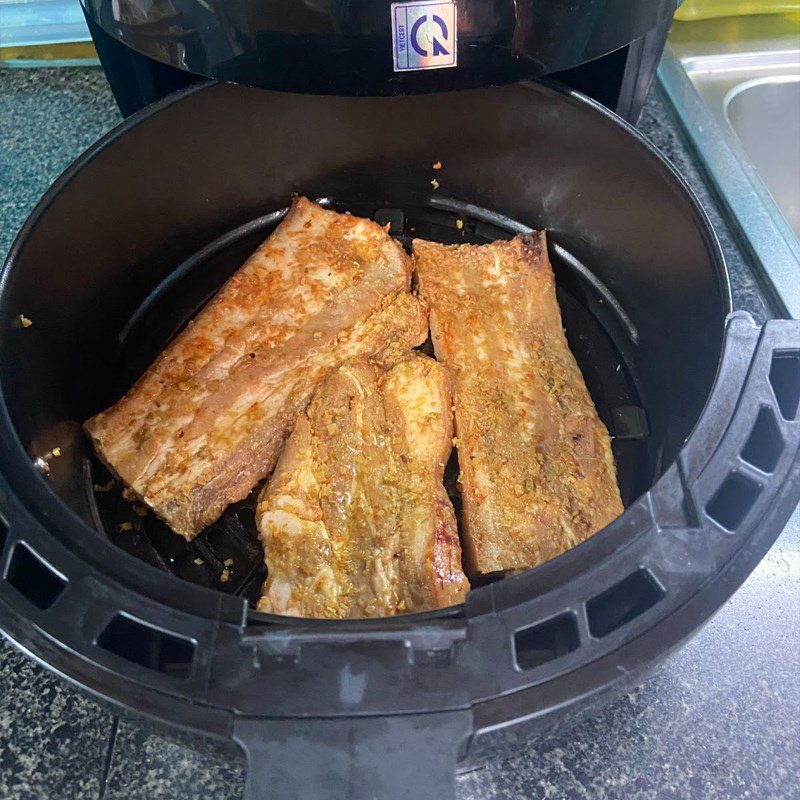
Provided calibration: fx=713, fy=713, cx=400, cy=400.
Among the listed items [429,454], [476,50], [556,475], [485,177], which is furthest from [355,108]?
[556,475]

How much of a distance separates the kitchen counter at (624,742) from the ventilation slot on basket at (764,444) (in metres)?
0.34

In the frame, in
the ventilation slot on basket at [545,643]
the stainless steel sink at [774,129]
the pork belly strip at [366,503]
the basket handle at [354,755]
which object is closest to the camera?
the basket handle at [354,755]

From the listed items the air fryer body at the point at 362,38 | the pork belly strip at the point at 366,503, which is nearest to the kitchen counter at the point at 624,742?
the pork belly strip at the point at 366,503

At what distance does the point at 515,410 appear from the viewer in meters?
1.28

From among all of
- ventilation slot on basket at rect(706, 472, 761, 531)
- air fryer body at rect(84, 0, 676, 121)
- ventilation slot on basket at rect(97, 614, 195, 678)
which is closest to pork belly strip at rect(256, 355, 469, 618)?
ventilation slot on basket at rect(97, 614, 195, 678)

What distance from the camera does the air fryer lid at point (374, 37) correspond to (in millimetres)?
916

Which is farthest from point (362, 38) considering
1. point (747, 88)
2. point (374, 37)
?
point (747, 88)

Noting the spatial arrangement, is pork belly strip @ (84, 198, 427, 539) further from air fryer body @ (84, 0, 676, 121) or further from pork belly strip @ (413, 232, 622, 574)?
air fryer body @ (84, 0, 676, 121)

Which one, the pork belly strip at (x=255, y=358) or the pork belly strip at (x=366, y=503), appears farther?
the pork belly strip at (x=255, y=358)

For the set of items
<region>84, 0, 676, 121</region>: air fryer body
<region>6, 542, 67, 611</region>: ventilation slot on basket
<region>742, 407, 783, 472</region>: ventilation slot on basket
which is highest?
<region>84, 0, 676, 121</region>: air fryer body

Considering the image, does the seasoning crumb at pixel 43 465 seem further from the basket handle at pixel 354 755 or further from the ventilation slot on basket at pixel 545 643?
the ventilation slot on basket at pixel 545 643

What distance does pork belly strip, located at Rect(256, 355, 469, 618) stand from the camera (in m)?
1.10

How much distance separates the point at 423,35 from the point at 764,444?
683 mm

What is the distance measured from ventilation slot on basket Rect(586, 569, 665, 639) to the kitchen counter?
0.65 feet
